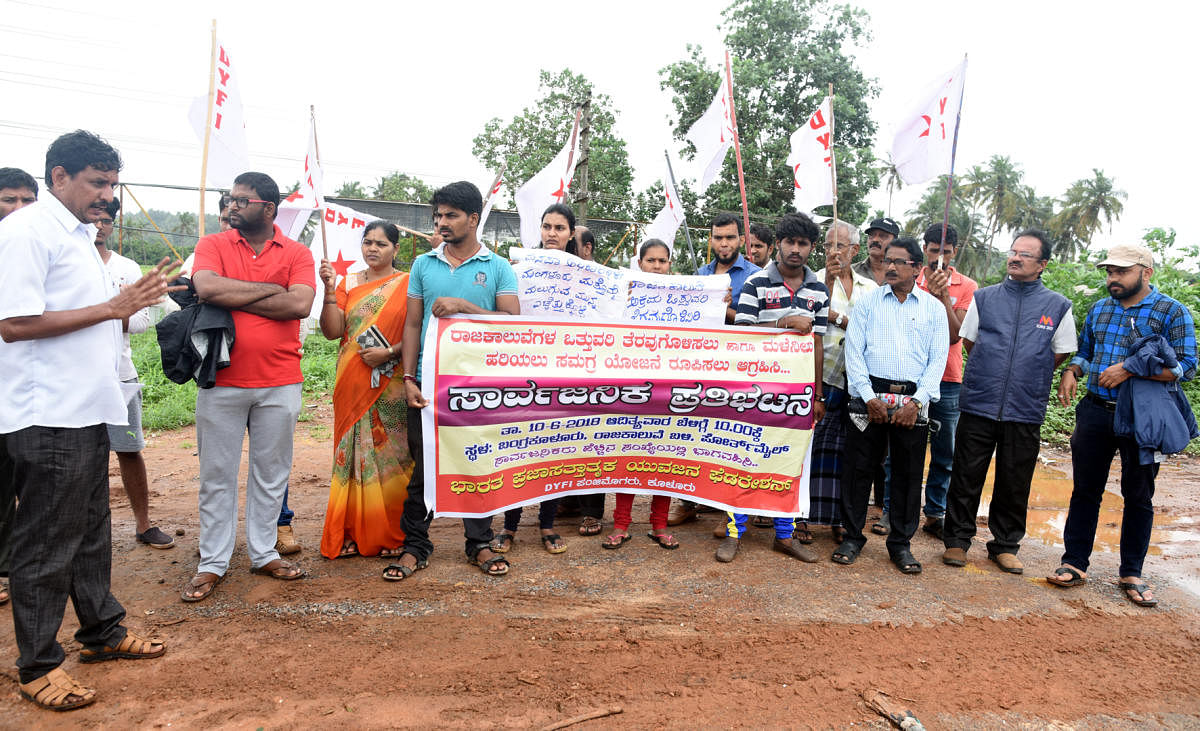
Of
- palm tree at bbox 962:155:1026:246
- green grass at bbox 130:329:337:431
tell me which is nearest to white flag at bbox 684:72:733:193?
green grass at bbox 130:329:337:431

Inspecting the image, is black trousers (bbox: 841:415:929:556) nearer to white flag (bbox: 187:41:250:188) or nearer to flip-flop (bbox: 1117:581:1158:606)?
flip-flop (bbox: 1117:581:1158:606)

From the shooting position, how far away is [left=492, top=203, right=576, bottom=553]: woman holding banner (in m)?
4.48

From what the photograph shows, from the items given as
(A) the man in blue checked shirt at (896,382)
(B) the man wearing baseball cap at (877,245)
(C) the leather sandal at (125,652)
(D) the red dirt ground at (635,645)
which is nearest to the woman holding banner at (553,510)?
(D) the red dirt ground at (635,645)

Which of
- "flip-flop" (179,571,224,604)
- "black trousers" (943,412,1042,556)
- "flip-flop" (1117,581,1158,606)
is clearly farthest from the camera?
"black trousers" (943,412,1042,556)

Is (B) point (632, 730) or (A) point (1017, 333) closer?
(B) point (632, 730)

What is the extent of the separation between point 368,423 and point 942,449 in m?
4.29

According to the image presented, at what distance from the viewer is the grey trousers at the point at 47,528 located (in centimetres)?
271

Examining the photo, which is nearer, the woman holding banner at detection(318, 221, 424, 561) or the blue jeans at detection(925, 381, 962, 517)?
the woman holding banner at detection(318, 221, 424, 561)

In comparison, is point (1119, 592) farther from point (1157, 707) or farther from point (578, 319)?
point (578, 319)

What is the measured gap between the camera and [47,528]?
9.02 feet

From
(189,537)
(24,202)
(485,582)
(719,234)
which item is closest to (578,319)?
(719,234)

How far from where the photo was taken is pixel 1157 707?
3.07 m

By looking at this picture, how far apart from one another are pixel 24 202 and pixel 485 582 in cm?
354

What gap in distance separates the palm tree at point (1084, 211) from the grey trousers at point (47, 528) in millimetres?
54277
